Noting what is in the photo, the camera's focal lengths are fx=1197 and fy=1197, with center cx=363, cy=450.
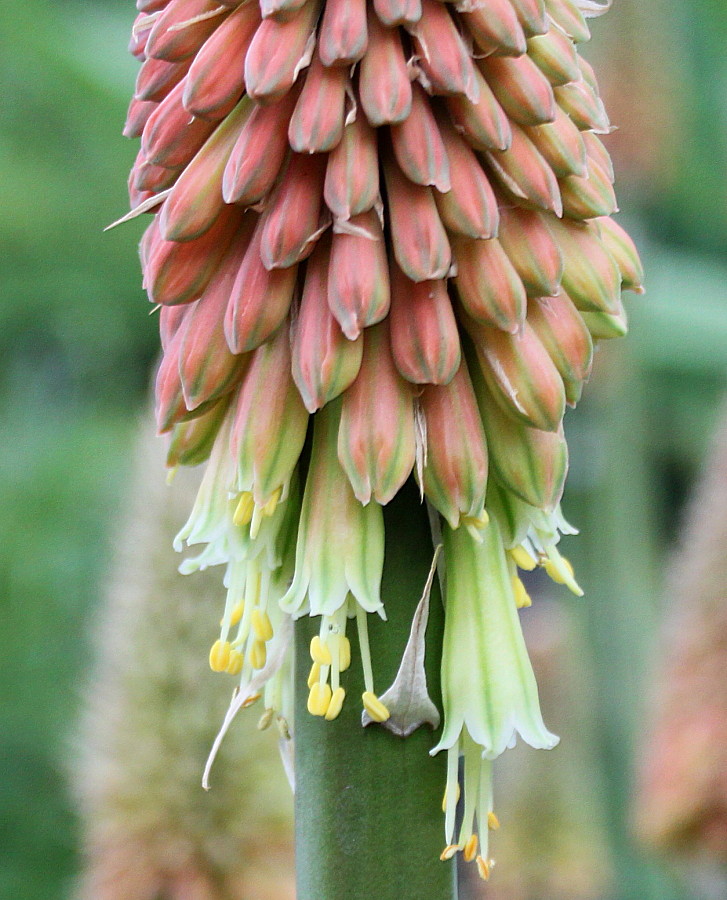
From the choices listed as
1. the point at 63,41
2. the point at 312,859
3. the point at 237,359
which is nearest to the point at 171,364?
the point at 237,359

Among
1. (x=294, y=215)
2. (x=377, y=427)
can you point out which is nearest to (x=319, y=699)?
(x=377, y=427)

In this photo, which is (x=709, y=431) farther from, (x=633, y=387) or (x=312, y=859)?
→ (x=312, y=859)

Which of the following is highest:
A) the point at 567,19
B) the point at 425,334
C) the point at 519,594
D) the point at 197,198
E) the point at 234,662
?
the point at 567,19

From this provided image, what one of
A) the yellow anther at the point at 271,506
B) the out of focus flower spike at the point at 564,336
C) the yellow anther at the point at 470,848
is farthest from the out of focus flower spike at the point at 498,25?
the yellow anther at the point at 470,848

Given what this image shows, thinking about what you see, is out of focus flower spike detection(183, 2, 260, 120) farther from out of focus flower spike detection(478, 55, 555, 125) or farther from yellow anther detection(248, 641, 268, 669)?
yellow anther detection(248, 641, 268, 669)

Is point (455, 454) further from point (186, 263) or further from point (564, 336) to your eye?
point (186, 263)

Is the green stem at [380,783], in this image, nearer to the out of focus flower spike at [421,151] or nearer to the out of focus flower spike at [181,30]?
the out of focus flower spike at [421,151]
